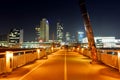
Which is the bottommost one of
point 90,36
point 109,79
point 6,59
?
point 109,79

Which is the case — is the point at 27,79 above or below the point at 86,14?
below

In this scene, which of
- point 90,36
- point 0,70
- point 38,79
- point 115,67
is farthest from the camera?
point 90,36

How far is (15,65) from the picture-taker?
19.4m

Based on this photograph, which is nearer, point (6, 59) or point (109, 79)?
point (109, 79)

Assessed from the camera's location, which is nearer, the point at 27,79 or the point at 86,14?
the point at 27,79

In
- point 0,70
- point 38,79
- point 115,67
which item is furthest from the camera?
point 115,67

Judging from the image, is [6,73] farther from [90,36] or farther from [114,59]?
[90,36]

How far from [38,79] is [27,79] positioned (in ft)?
1.91

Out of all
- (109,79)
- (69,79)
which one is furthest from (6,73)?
(109,79)

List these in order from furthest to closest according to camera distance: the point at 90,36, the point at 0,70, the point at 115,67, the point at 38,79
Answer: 1. the point at 90,36
2. the point at 115,67
3. the point at 0,70
4. the point at 38,79

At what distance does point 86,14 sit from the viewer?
87.2ft

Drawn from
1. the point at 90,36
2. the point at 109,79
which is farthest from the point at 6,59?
the point at 90,36

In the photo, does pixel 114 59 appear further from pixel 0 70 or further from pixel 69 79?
pixel 0 70

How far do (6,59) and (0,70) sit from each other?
3.22 ft
